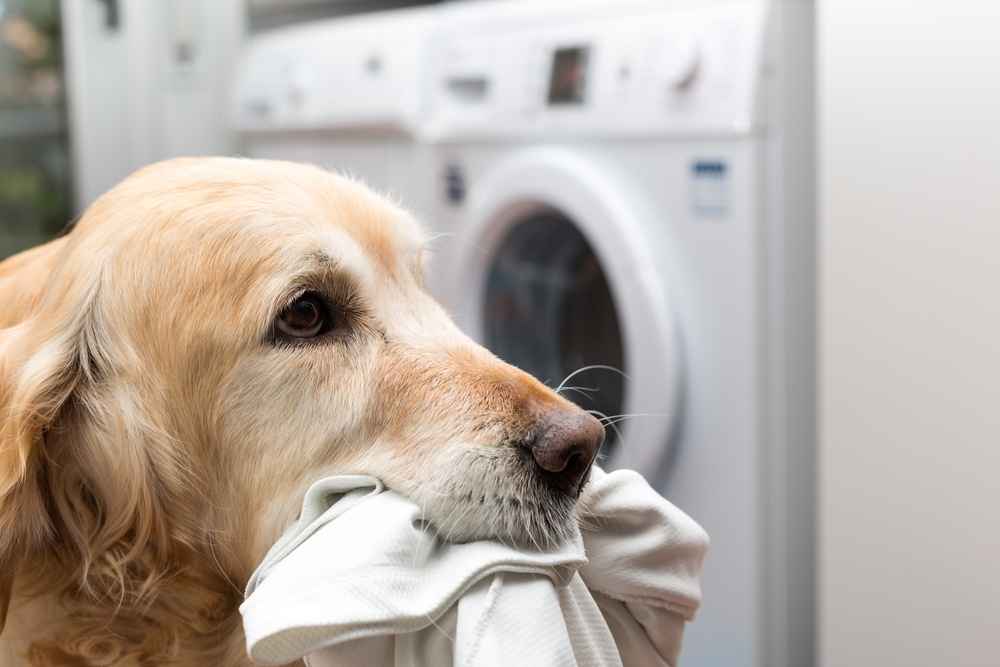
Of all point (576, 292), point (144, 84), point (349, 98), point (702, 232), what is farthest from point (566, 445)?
point (144, 84)

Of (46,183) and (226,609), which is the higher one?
(46,183)

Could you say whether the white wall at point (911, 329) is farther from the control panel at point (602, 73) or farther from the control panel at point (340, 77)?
the control panel at point (340, 77)

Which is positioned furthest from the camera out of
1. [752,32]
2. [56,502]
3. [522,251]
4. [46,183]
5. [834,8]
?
[46,183]

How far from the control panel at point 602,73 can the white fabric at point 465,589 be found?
2.83 ft

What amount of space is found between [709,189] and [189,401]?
94 cm

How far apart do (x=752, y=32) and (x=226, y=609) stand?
1041 mm

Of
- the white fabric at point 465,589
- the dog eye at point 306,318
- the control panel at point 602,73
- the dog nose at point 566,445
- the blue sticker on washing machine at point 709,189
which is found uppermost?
the control panel at point 602,73

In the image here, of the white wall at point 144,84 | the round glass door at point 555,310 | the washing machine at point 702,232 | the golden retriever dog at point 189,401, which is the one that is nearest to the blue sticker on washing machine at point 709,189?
the washing machine at point 702,232

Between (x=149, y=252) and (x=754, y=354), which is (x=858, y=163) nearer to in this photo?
(x=754, y=354)

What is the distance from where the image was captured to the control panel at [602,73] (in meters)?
1.49

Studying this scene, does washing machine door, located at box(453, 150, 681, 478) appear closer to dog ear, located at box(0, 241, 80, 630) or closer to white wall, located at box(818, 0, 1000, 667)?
white wall, located at box(818, 0, 1000, 667)

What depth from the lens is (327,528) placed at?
27.0 inches

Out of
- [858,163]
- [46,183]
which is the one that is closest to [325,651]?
[858,163]

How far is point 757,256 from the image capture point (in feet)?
4.90
